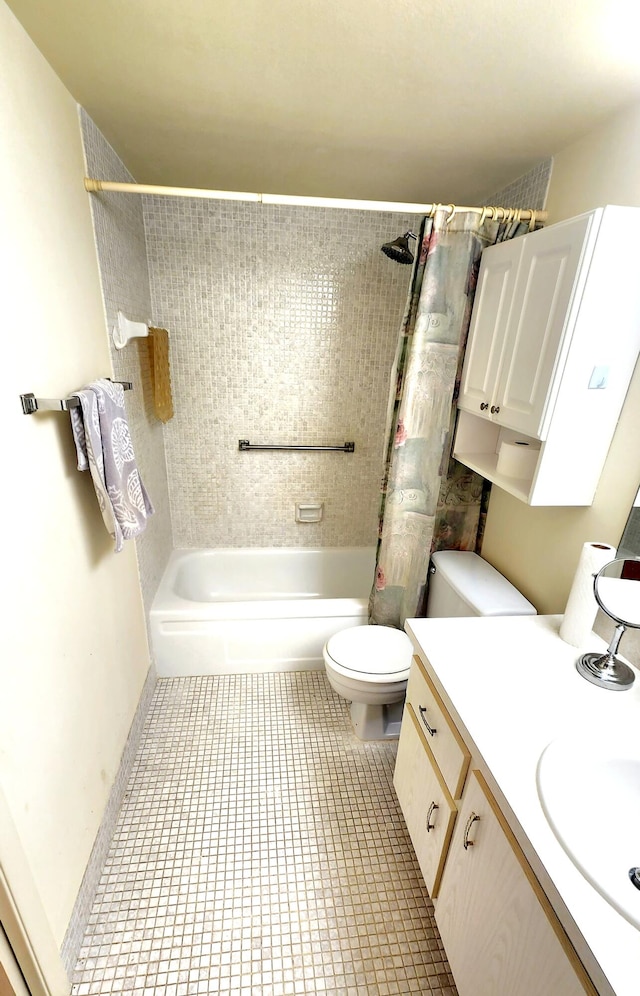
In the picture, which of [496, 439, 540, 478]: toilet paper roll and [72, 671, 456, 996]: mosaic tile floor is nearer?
[72, 671, 456, 996]: mosaic tile floor

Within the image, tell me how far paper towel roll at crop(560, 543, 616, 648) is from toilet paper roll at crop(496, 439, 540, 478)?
1.12ft

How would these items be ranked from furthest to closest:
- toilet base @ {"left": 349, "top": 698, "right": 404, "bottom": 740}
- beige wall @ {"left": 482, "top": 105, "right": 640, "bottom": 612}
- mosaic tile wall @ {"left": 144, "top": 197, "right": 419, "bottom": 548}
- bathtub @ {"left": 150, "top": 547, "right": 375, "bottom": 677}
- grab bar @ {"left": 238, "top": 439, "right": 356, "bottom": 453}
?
grab bar @ {"left": 238, "top": 439, "right": 356, "bottom": 453}, mosaic tile wall @ {"left": 144, "top": 197, "right": 419, "bottom": 548}, bathtub @ {"left": 150, "top": 547, "right": 375, "bottom": 677}, toilet base @ {"left": 349, "top": 698, "right": 404, "bottom": 740}, beige wall @ {"left": 482, "top": 105, "right": 640, "bottom": 612}

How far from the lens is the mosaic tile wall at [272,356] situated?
2250mm

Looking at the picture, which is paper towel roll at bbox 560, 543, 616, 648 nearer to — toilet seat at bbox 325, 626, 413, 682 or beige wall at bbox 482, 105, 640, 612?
beige wall at bbox 482, 105, 640, 612

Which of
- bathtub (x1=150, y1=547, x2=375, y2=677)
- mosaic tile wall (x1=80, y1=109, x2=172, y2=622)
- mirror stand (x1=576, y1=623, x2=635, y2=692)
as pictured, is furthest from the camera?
bathtub (x1=150, y1=547, x2=375, y2=677)

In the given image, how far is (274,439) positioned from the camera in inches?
102

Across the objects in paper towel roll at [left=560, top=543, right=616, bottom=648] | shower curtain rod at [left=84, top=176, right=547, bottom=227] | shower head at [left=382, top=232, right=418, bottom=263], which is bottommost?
paper towel roll at [left=560, top=543, right=616, bottom=648]

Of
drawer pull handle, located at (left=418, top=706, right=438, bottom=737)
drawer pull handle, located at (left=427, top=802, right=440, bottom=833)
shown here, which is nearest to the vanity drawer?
drawer pull handle, located at (left=418, top=706, right=438, bottom=737)

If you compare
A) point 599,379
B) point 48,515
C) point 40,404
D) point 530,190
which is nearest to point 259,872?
point 48,515

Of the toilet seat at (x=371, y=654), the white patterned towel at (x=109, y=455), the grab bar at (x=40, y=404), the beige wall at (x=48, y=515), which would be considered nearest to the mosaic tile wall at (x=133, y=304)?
the beige wall at (x=48, y=515)

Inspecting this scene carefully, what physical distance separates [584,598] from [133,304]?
2.12 m

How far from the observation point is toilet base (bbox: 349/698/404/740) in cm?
186

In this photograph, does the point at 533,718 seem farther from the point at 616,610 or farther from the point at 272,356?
the point at 272,356

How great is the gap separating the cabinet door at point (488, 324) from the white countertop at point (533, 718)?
31.6 inches
